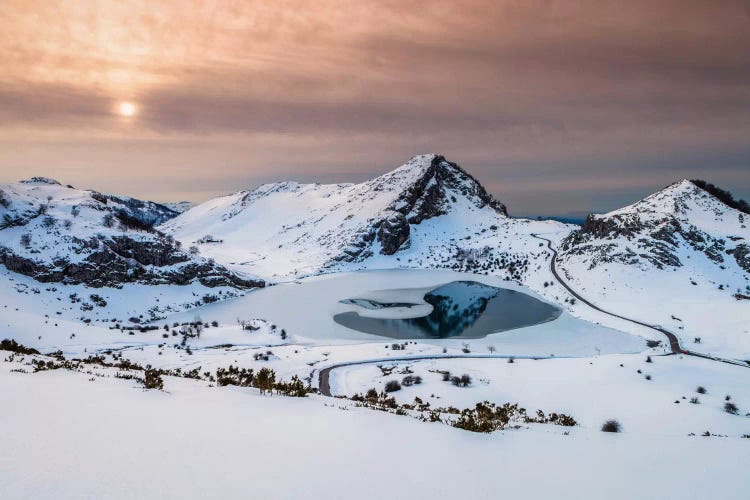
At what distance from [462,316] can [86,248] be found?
69.9m

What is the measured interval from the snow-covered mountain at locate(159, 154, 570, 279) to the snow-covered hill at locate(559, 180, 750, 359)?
1808 centimetres

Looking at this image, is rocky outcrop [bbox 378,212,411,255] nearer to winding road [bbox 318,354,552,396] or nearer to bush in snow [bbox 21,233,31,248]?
bush in snow [bbox 21,233,31,248]

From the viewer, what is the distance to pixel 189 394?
9.31 m

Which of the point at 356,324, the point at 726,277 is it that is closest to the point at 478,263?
the point at 726,277

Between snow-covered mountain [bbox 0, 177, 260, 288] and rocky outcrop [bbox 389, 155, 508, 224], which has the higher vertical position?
rocky outcrop [bbox 389, 155, 508, 224]

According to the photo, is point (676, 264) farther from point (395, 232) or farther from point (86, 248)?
point (86, 248)

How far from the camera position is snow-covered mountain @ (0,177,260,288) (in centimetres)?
6388

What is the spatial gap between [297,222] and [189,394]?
559 feet

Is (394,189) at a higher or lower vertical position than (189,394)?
higher

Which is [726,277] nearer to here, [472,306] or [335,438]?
[472,306]

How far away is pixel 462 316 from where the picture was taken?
60156 millimetres

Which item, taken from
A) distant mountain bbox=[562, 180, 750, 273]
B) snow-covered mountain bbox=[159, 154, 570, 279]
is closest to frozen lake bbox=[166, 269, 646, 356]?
snow-covered mountain bbox=[159, 154, 570, 279]

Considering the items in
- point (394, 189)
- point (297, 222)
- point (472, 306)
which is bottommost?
point (472, 306)

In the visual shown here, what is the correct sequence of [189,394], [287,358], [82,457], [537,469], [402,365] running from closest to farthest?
[82,457] < [537,469] < [189,394] < [402,365] < [287,358]
